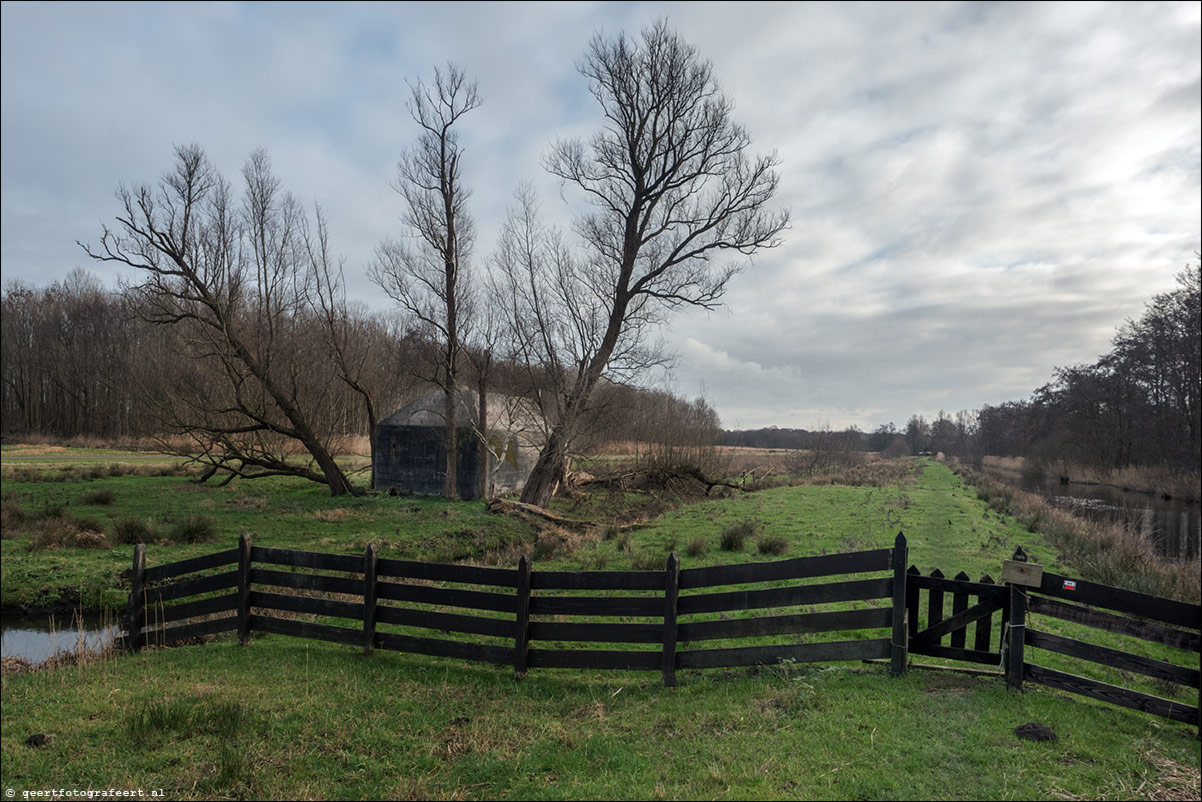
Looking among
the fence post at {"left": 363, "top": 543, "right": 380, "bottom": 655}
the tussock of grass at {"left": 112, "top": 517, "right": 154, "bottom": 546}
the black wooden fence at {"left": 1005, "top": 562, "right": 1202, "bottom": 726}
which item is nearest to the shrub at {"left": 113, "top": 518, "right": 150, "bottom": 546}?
the tussock of grass at {"left": 112, "top": 517, "right": 154, "bottom": 546}

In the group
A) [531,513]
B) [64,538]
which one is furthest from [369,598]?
[531,513]

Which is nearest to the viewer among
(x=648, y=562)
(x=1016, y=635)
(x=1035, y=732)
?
(x=1035, y=732)

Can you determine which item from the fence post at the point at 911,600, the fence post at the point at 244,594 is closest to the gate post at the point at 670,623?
the fence post at the point at 911,600

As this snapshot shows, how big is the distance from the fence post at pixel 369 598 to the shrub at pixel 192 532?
11.1 meters

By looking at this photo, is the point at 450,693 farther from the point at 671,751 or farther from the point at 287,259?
the point at 287,259

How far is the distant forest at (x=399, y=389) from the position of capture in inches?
1161

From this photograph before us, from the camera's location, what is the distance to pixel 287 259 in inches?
1079

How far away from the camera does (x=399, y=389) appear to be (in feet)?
147

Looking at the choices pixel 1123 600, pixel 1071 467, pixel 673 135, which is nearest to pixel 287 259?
pixel 673 135

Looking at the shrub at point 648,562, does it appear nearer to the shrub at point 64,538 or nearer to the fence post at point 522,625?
the fence post at point 522,625

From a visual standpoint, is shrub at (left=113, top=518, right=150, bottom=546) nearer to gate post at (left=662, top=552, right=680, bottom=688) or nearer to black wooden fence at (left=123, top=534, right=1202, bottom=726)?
black wooden fence at (left=123, top=534, right=1202, bottom=726)

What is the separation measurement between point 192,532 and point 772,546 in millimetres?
15239

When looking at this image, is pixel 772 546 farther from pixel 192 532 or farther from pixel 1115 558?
pixel 192 532

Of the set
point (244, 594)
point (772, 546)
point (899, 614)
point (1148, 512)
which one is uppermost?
point (899, 614)
